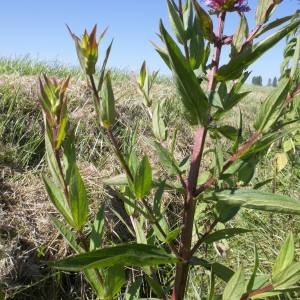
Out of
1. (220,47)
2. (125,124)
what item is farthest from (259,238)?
(220,47)

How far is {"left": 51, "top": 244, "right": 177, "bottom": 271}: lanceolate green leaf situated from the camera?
26.0 inches

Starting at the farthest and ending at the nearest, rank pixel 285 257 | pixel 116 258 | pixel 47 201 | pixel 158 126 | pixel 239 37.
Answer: pixel 47 201 → pixel 158 126 → pixel 285 257 → pixel 239 37 → pixel 116 258

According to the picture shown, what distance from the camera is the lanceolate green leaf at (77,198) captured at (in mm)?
809

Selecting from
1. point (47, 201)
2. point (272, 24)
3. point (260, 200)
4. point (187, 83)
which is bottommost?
point (47, 201)

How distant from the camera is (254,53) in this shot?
72 centimetres

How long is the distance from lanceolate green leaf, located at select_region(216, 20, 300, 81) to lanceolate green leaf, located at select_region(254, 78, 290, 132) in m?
0.11

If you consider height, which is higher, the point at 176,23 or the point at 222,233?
the point at 176,23

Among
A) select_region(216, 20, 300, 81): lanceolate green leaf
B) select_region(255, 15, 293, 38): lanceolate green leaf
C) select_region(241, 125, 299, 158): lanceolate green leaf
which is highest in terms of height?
select_region(255, 15, 293, 38): lanceolate green leaf

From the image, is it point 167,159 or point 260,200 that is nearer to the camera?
point 260,200

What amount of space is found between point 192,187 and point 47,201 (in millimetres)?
1491

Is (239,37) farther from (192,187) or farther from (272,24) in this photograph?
(192,187)

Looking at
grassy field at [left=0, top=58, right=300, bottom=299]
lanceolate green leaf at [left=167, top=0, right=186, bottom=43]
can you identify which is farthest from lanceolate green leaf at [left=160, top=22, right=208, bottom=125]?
grassy field at [left=0, top=58, right=300, bottom=299]

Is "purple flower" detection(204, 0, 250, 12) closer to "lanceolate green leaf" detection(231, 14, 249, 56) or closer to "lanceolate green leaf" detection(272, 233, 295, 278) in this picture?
"lanceolate green leaf" detection(231, 14, 249, 56)

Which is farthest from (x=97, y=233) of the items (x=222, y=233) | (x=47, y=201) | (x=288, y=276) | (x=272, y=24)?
(x=47, y=201)
